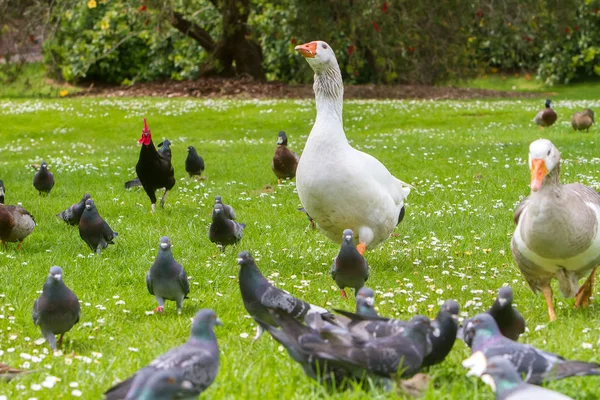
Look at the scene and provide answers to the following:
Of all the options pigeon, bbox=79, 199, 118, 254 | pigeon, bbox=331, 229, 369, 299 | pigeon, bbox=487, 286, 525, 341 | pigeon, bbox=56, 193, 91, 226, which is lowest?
pigeon, bbox=56, 193, 91, 226

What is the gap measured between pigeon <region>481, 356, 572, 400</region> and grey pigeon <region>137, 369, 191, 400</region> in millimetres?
1320

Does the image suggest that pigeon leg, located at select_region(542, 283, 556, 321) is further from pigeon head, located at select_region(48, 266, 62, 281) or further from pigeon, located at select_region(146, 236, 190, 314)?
pigeon head, located at select_region(48, 266, 62, 281)

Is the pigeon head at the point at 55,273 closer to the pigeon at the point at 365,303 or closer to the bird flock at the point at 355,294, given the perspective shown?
the bird flock at the point at 355,294

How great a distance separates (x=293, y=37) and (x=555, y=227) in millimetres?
22104

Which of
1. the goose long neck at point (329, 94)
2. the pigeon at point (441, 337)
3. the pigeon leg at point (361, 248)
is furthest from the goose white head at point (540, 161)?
the goose long neck at point (329, 94)

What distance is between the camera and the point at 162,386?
3.39m

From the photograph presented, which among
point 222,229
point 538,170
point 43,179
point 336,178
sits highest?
point 538,170

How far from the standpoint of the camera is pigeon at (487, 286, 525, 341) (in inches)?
202

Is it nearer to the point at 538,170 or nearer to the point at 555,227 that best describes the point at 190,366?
the point at 538,170

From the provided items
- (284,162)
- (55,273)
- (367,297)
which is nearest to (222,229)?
(55,273)

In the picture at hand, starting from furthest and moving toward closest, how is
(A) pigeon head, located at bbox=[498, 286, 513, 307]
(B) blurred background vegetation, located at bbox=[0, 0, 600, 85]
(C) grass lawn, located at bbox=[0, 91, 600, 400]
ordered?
(B) blurred background vegetation, located at bbox=[0, 0, 600, 85] < (A) pigeon head, located at bbox=[498, 286, 513, 307] < (C) grass lawn, located at bbox=[0, 91, 600, 400]

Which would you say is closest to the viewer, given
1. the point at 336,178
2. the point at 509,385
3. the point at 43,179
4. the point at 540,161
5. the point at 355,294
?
the point at 509,385

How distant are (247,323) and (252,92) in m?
23.1

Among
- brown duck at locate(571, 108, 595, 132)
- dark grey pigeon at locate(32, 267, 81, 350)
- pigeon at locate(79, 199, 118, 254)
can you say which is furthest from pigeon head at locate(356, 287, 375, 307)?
brown duck at locate(571, 108, 595, 132)
